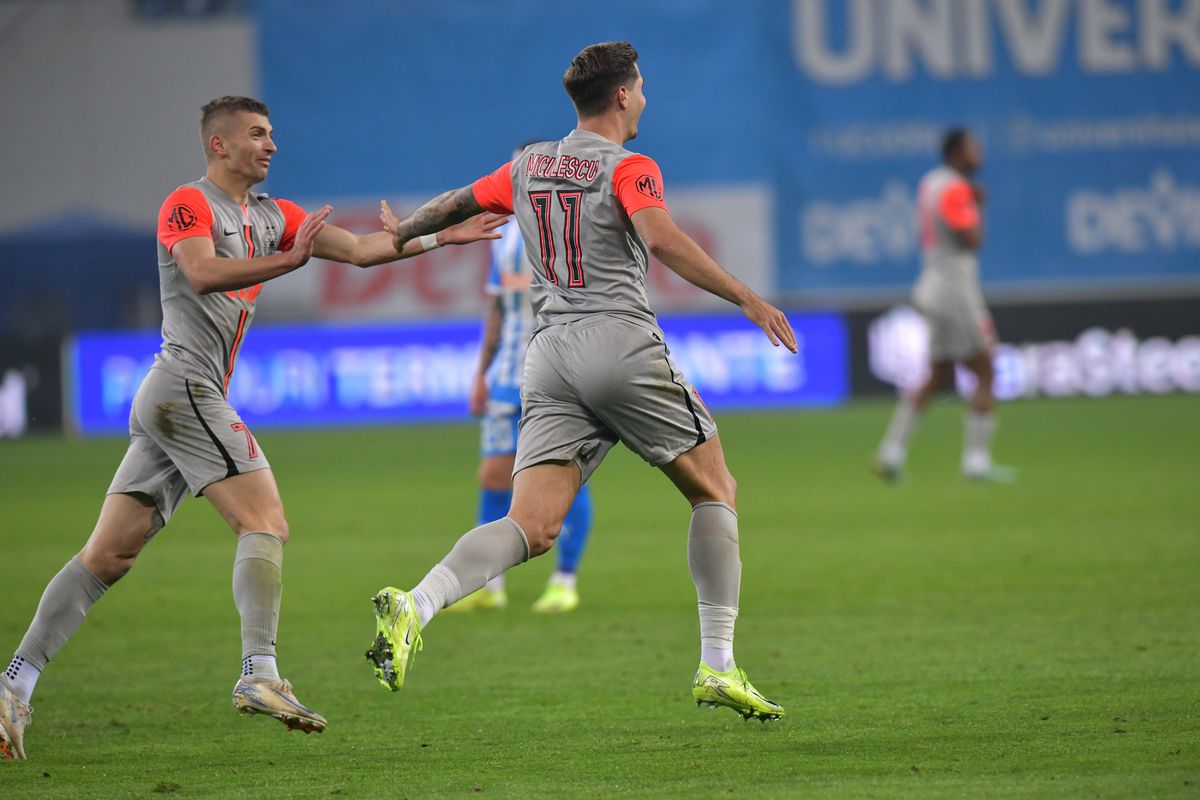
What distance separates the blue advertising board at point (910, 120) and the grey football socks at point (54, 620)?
54.7 ft

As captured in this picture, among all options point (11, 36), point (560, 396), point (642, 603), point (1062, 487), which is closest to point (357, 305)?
point (11, 36)

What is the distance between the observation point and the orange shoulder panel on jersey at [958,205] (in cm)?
1330

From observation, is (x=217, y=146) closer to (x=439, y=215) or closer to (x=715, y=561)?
(x=439, y=215)

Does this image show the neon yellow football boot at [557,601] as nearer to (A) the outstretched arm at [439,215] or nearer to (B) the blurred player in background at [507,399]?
(B) the blurred player in background at [507,399]

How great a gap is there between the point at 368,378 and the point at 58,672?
41.6 feet

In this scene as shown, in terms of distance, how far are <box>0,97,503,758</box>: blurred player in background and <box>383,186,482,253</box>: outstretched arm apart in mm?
371

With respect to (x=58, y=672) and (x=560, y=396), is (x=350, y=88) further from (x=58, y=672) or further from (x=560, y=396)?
(x=560, y=396)

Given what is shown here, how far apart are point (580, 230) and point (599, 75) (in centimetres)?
50

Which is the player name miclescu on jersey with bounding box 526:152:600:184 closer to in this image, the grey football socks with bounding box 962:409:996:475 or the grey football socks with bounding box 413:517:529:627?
the grey football socks with bounding box 413:517:529:627

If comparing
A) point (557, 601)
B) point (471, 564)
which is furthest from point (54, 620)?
point (557, 601)

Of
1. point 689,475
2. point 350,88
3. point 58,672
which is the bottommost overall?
point 58,672

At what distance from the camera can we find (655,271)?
21438mm

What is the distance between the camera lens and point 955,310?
13375 mm

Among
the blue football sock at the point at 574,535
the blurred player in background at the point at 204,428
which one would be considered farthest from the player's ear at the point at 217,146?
the blue football sock at the point at 574,535
